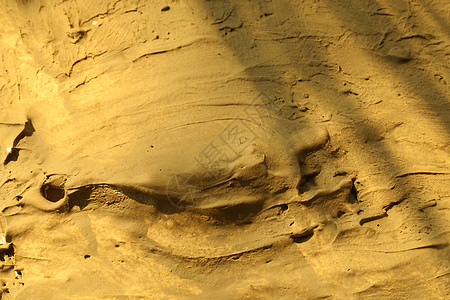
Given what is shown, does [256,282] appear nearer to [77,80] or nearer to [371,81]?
[371,81]

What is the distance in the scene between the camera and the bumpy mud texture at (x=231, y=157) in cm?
150

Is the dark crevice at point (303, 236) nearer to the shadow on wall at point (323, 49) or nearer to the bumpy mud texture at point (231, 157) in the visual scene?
the bumpy mud texture at point (231, 157)

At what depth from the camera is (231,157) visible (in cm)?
151

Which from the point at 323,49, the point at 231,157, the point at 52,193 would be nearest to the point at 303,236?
the point at 231,157

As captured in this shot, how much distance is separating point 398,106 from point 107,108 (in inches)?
45.6

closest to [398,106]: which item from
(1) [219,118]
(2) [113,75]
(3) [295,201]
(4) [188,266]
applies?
(3) [295,201]

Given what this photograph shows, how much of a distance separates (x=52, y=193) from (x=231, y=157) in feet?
2.37

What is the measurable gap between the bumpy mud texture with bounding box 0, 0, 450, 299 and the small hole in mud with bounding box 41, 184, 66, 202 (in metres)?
0.02

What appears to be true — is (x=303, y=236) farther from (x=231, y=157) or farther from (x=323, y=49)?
(x=323, y=49)

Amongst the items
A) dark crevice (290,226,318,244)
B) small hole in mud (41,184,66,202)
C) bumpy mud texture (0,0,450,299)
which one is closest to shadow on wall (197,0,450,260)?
bumpy mud texture (0,0,450,299)

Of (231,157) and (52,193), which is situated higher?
(231,157)

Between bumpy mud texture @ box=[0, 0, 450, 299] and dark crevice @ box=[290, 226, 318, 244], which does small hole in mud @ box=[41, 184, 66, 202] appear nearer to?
bumpy mud texture @ box=[0, 0, 450, 299]

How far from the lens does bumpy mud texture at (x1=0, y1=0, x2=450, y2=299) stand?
1.50 meters

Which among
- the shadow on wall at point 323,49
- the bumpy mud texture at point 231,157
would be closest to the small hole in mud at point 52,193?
the bumpy mud texture at point 231,157
